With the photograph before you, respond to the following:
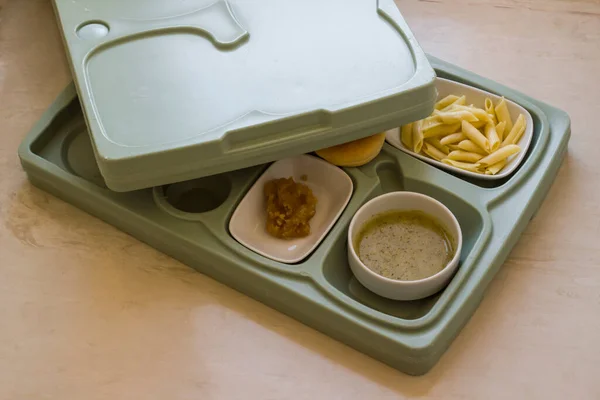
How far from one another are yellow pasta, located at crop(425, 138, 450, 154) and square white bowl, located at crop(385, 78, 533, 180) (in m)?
0.02

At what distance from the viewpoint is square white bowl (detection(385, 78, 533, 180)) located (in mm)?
882

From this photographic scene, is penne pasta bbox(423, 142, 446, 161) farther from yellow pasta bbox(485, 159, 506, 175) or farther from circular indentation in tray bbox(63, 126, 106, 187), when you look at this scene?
circular indentation in tray bbox(63, 126, 106, 187)

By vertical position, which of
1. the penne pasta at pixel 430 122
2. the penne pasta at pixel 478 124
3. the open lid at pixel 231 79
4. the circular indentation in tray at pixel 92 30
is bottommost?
the penne pasta at pixel 478 124

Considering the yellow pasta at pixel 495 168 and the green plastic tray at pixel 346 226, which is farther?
the yellow pasta at pixel 495 168

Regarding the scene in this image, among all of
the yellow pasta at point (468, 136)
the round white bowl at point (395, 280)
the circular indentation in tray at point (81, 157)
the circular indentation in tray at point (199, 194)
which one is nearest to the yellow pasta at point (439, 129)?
the yellow pasta at point (468, 136)

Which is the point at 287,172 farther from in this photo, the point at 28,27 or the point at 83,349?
the point at 28,27

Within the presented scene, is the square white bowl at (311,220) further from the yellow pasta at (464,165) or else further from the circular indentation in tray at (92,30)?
the circular indentation in tray at (92,30)

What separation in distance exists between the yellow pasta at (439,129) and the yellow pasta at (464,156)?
0.03m

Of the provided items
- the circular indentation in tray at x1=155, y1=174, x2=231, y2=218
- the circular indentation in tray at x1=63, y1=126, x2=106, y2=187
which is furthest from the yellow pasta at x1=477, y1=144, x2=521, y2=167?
the circular indentation in tray at x1=63, y1=126, x2=106, y2=187

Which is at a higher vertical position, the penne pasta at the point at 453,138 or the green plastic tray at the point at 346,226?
the penne pasta at the point at 453,138

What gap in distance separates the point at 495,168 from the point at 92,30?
1.66ft

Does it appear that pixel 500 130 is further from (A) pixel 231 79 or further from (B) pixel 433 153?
(A) pixel 231 79

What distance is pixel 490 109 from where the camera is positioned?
3.07 ft

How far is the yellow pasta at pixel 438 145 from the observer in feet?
3.00
